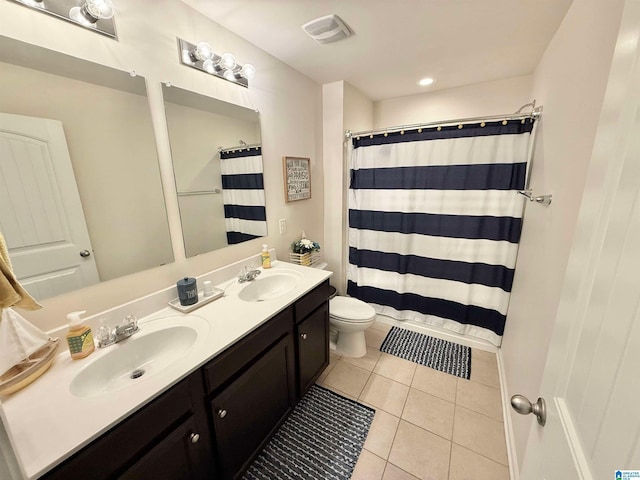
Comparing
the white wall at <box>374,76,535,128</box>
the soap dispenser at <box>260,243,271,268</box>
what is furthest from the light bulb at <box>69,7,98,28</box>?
the white wall at <box>374,76,535,128</box>

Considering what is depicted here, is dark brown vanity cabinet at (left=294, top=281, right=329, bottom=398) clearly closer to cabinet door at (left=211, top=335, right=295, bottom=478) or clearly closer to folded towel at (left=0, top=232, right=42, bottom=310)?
cabinet door at (left=211, top=335, right=295, bottom=478)

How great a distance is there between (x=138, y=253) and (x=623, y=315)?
62.6 inches

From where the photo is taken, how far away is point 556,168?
3.94 feet

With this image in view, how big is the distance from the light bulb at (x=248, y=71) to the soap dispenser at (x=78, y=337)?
155 centimetres

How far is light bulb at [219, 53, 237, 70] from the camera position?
1479mm

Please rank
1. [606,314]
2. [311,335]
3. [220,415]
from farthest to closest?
[311,335] → [220,415] → [606,314]

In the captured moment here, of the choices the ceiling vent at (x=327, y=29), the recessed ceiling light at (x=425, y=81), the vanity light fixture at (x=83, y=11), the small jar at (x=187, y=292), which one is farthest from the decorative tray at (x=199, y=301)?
the recessed ceiling light at (x=425, y=81)

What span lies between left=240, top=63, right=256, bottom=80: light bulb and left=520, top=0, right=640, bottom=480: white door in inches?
65.1

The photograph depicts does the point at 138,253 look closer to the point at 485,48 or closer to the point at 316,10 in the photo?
the point at 316,10

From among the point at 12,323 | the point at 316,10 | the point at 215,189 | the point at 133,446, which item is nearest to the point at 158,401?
the point at 133,446

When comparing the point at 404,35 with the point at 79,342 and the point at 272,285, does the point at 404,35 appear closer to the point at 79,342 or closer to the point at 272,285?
the point at 272,285

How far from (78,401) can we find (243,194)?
1283 mm

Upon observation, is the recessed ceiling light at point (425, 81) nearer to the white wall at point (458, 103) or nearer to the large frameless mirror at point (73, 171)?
the white wall at point (458, 103)

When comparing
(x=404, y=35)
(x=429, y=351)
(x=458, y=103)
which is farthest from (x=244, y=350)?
(x=458, y=103)
